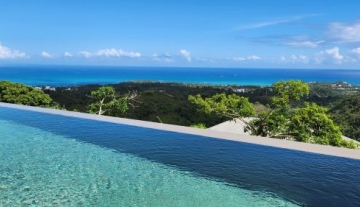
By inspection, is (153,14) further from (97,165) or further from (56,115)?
(97,165)

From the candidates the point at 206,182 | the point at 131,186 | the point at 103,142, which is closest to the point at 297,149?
the point at 206,182

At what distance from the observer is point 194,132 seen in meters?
7.25

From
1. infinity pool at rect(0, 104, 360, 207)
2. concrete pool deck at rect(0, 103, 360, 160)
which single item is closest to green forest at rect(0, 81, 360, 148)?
concrete pool deck at rect(0, 103, 360, 160)

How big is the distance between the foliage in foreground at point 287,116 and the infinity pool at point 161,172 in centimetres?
290

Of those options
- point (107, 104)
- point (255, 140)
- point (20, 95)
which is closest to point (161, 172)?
point (255, 140)

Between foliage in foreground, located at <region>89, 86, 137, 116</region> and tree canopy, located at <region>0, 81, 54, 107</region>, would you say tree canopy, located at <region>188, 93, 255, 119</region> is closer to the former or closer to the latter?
foliage in foreground, located at <region>89, 86, 137, 116</region>

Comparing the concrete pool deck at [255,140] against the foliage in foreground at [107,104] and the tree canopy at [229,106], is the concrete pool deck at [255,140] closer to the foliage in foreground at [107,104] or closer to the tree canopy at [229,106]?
the tree canopy at [229,106]

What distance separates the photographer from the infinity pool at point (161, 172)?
418 centimetres

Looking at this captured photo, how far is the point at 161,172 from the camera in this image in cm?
515

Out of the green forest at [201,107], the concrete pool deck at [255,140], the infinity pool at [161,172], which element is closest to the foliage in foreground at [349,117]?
the green forest at [201,107]

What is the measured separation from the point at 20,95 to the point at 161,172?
9.53 meters

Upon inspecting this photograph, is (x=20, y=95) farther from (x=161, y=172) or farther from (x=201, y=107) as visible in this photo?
(x=161, y=172)

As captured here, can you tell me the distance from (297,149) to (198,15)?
2483 cm

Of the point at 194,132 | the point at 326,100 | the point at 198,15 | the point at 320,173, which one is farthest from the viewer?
the point at 326,100
